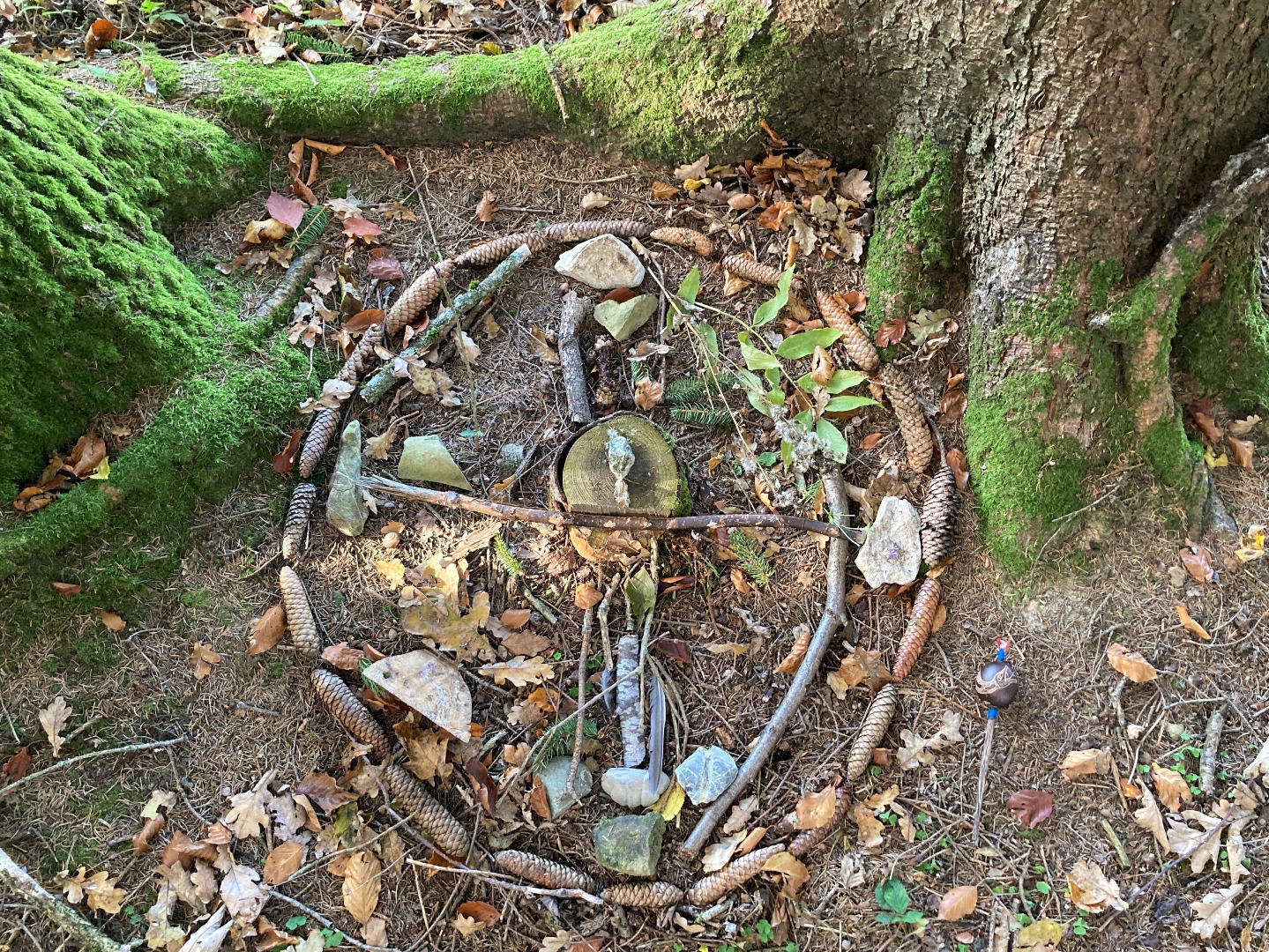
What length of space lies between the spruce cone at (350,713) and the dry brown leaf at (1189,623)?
288 centimetres

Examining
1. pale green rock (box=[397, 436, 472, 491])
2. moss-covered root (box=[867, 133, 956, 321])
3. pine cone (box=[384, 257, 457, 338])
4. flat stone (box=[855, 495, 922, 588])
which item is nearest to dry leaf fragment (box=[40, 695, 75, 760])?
pale green rock (box=[397, 436, 472, 491])

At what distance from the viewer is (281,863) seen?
8.48 feet

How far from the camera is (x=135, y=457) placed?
2869mm

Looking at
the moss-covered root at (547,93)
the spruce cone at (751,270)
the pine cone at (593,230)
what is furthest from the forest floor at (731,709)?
→ the moss-covered root at (547,93)

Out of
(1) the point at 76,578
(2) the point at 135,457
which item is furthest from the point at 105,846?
(2) the point at 135,457

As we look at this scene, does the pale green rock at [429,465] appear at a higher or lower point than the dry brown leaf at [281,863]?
higher

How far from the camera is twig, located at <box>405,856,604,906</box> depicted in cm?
257

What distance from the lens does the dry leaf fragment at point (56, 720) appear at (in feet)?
8.74

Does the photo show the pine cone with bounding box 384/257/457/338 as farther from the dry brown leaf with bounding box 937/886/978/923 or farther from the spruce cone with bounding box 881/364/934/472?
the dry brown leaf with bounding box 937/886/978/923

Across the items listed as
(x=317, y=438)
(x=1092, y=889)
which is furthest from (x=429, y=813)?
(x=1092, y=889)

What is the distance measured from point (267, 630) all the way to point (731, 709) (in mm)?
1750

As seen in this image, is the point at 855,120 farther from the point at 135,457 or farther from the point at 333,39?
the point at 135,457

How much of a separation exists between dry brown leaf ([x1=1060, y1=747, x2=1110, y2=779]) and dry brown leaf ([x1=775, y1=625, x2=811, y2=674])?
0.93 metres

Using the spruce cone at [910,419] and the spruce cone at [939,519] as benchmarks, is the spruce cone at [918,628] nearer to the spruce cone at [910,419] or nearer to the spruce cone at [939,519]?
the spruce cone at [939,519]
